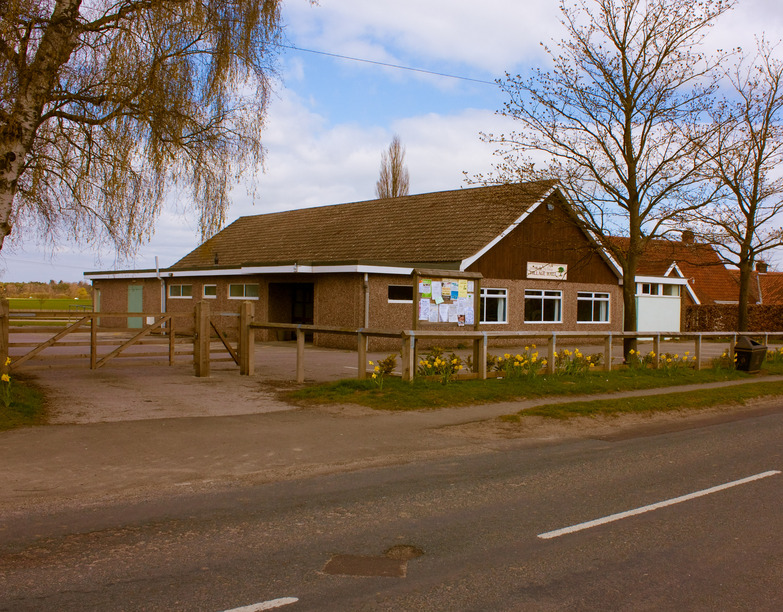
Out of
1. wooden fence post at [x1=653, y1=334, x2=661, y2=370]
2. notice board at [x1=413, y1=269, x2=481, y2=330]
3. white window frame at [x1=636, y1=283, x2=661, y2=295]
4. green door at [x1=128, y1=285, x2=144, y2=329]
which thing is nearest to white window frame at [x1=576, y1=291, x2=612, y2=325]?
white window frame at [x1=636, y1=283, x2=661, y2=295]

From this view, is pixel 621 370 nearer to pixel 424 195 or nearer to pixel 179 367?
pixel 179 367

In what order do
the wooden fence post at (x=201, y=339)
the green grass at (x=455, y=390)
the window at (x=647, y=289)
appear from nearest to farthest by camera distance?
the green grass at (x=455, y=390)
the wooden fence post at (x=201, y=339)
the window at (x=647, y=289)

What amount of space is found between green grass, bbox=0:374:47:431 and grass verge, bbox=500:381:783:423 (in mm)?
6769

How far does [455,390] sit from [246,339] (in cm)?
517

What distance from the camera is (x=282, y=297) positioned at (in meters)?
30.2

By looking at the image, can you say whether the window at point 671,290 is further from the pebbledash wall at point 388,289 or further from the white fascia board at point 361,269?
the white fascia board at point 361,269

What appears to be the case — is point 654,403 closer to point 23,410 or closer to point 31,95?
point 23,410

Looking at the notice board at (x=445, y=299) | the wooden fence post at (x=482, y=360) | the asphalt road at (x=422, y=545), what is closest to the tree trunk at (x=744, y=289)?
the notice board at (x=445, y=299)

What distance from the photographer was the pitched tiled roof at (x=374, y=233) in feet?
89.5

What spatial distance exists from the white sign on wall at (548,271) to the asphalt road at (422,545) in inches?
837

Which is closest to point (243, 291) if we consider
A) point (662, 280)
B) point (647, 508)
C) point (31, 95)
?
point (662, 280)

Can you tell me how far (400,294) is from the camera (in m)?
25.9

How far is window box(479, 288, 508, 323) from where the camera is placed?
2728cm

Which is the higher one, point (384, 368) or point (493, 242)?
point (493, 242)
